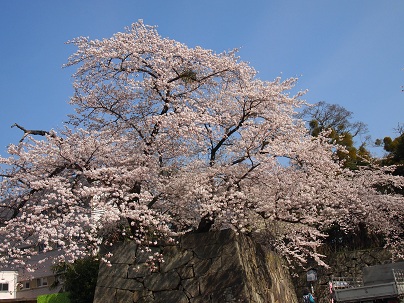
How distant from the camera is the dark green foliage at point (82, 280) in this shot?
1616 centimetres

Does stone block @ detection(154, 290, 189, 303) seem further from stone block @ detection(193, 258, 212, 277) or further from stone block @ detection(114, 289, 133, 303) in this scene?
stone block @ detection(114, 289, 133, 303)

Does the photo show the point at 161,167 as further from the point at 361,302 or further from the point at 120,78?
the point at 361,302

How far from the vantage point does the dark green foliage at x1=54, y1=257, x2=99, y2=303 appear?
16.2 metres

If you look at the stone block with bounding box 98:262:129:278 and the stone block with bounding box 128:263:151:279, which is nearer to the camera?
the stone block with bounding box 128:263:151:279

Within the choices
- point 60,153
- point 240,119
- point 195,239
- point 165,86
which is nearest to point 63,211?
point 60,153

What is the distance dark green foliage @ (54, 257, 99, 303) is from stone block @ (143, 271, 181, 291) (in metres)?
5.99

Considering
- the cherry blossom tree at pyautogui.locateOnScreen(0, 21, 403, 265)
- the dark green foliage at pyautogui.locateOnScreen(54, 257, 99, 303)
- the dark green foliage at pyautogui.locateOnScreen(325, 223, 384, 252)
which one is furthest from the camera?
the dark green foliage at pyautogui.locateOnScreen(325, 223, 384, 252)

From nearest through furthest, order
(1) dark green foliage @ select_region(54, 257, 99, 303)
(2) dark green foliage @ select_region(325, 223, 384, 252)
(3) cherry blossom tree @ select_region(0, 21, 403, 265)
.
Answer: (3) cherry blossom tree @ select_region(0, 21, 403, 265), (1) dark green foliage @ select_region(54, 257, 99, 303), (2) dark green foliage @ select_region(325, 223, 384, 252)

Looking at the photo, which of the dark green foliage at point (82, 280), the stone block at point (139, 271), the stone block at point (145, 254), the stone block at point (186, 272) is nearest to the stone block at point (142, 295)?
the stone block at point (139, 271)

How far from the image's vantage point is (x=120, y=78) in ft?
40.0

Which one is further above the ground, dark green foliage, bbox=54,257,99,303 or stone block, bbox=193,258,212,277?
dark green foliage, bbox=54,257,99,303

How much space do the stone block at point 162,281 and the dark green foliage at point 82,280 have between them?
5988mm

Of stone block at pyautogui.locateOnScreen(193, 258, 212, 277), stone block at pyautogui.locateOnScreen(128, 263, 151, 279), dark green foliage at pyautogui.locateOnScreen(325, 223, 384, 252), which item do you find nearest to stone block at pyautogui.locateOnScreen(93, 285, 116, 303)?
stone block at pyautogui.locateOnScreen(128, 263, 151, 279)

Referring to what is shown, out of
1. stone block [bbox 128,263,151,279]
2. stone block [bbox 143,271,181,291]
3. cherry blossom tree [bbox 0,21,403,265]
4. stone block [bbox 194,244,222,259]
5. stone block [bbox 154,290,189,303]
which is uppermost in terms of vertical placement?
cherry blossom tree [bbox 0,21,403,265]
